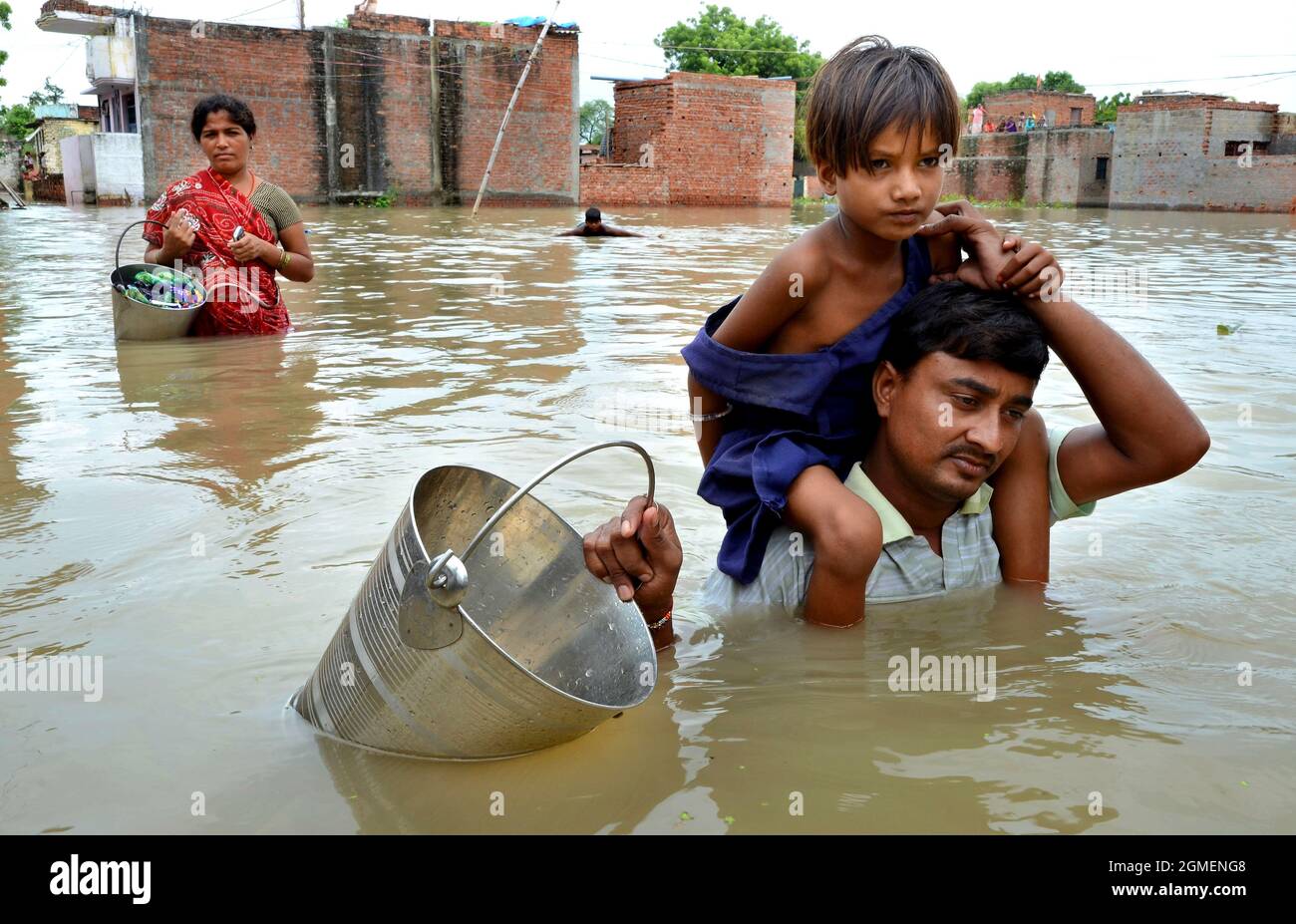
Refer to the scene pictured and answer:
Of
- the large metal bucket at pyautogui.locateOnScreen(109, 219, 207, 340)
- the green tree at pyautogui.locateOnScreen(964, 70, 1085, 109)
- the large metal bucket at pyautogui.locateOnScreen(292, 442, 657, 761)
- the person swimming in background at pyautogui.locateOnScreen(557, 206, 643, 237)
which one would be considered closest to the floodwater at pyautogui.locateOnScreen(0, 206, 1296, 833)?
the large metal bucket at pyautogui.locateOnScreen(292, 442, 657, 761)

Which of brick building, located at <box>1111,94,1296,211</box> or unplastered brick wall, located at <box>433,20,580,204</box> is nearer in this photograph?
unplastered brick wall, located at <box>433,20,580,204</box>

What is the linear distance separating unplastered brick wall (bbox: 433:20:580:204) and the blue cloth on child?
24.1m

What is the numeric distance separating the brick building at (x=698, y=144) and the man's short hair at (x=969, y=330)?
25280 mm

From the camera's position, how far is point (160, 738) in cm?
188

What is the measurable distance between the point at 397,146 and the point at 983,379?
2420 cm

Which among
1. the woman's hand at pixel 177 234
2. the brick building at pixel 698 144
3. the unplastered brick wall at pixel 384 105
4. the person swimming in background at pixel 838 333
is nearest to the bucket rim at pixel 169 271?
the woman's hand at pixel 177 234

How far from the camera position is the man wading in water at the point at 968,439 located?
7.53 ft

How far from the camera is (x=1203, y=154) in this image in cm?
2781

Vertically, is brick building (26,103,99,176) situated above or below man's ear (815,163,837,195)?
above

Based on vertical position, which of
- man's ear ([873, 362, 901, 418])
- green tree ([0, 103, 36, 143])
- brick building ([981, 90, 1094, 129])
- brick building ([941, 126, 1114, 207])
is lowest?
man's ear ([873, 362, 901, 418])

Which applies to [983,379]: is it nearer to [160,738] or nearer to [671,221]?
[160,738]

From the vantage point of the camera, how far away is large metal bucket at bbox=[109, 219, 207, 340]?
5.76 meters

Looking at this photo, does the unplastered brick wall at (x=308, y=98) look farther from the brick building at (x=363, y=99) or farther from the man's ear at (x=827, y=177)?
the man's ear at (x=827, y=177)

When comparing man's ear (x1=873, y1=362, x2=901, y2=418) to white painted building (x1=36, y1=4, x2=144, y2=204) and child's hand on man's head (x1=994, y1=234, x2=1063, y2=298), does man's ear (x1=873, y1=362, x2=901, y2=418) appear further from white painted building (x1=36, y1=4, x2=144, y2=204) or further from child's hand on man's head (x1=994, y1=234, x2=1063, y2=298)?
white painted building (x1=36, y1=4, x2=144, y2=204)
